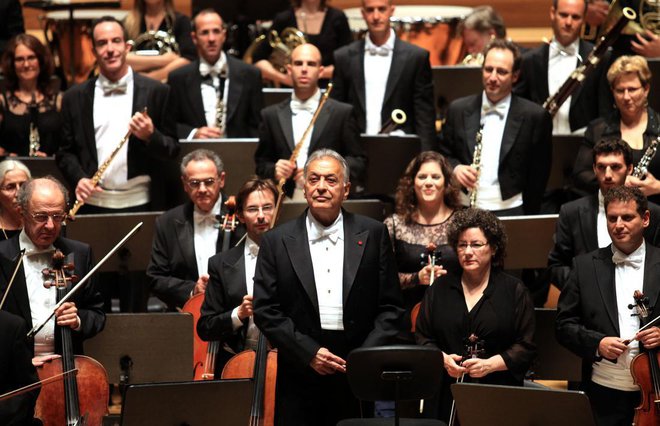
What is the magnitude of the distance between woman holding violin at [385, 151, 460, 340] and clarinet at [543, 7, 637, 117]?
0.86 meters

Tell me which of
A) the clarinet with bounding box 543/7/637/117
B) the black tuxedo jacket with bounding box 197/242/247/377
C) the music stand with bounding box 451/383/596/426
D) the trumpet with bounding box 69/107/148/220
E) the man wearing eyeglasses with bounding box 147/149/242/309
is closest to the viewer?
the music stand with bounding box 451/383/596/426

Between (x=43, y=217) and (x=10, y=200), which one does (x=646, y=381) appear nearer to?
(x=43, y=217)

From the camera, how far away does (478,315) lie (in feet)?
12.5

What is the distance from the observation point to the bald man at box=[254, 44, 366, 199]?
15.6 ft

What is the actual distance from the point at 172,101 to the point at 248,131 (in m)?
0.37

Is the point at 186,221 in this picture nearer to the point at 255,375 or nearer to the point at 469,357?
the point at 255,375

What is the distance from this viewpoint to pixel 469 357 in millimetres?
3719

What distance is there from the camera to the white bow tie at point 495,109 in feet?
15.8

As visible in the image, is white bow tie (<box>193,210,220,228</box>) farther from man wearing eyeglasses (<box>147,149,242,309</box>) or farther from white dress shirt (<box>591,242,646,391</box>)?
white dress shirt (<box>591,242,646,391</box>)

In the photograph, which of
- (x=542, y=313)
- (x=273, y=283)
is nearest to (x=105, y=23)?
(x=273, y=283)

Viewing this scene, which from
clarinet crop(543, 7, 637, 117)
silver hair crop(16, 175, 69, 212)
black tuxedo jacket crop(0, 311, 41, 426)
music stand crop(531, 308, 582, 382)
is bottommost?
music stand crop(531, 308, 582, 382)

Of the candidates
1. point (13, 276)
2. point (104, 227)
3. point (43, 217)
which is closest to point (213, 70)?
point (104, 227)

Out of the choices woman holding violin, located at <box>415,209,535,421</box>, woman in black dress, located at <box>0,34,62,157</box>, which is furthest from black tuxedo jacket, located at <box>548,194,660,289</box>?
woman in black dress, located at <box>0,34,62,157</box>

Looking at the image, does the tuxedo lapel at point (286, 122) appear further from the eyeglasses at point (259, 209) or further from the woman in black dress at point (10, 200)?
the woman in black dress at point (10, 200)
